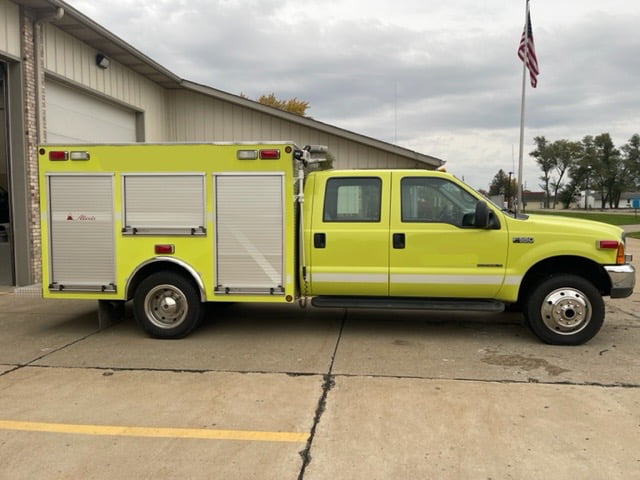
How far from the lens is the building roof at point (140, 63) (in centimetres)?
975

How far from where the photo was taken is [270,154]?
6195mm

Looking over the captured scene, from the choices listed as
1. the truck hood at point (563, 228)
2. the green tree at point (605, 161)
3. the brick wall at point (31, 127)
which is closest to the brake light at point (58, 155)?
the brick wall at point (31, 127)

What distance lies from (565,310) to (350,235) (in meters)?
2.49

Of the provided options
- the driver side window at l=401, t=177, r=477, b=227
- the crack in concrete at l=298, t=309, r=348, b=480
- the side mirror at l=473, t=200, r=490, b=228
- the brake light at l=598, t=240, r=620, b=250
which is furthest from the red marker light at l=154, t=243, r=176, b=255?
the brake light at l=598, t=240, r=620, b=250

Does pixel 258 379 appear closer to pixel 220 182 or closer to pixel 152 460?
pixel 152 460

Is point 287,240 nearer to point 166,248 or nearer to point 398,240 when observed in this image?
point 398,240

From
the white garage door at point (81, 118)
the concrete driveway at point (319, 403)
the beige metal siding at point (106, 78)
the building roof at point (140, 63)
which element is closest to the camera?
the concrete driveway at point (319, 403)

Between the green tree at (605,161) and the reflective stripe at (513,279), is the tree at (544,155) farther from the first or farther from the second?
the reflective stripe at (513,279)

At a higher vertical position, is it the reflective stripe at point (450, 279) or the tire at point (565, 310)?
the reflective stripe at point (450, 279)

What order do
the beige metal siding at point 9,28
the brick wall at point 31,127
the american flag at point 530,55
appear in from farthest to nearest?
the american flag at point 530,55 → the brick wall at point 31,127 → the beige metal siding at point 9,28

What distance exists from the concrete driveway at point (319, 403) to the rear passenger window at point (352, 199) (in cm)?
144

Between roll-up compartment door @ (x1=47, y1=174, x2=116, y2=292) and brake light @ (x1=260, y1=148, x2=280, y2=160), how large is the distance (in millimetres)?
1776

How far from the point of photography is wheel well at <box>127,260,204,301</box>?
6.48m

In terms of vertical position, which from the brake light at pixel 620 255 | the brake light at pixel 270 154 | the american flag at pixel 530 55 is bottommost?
the brake light at pixel 620 255
